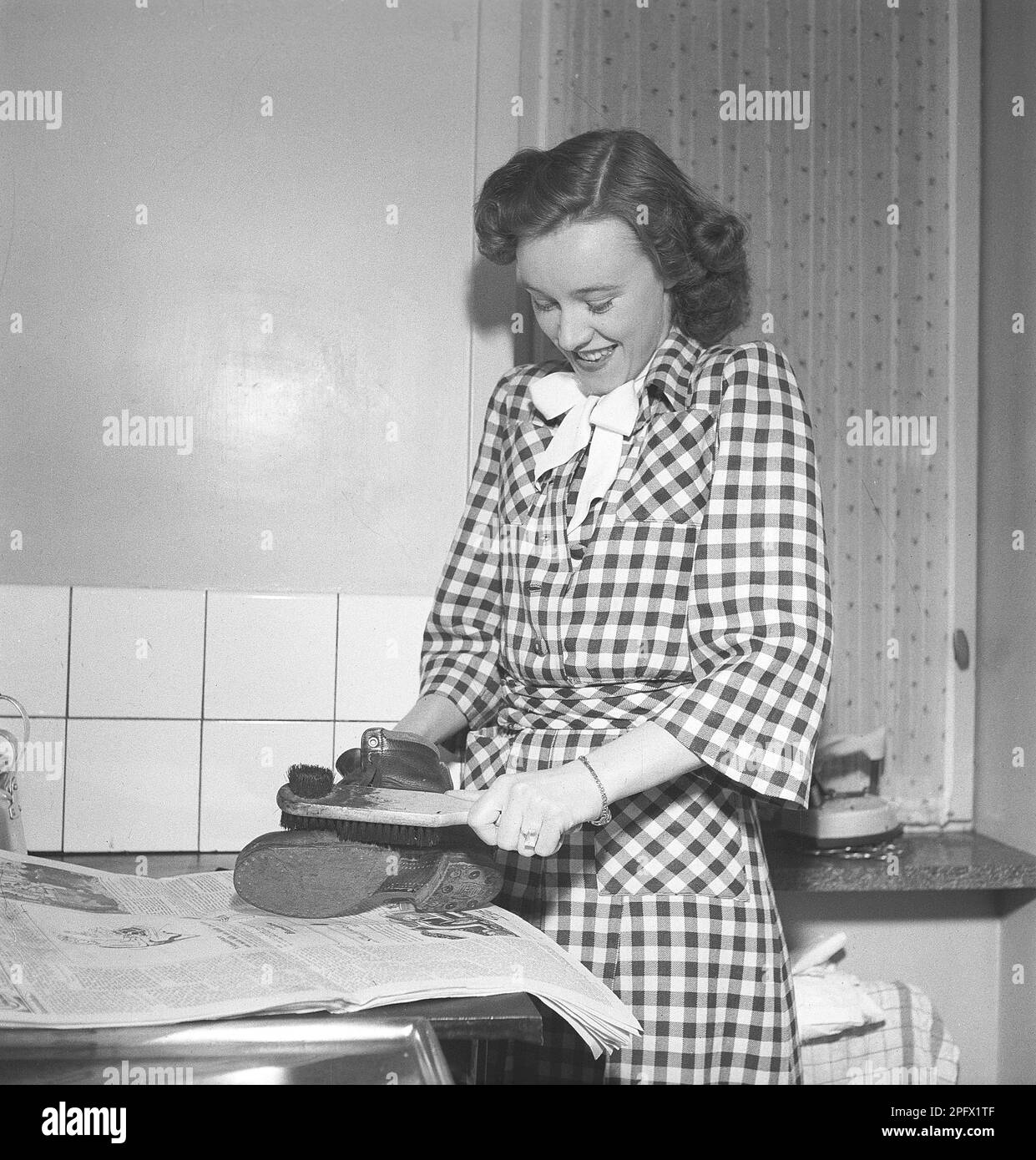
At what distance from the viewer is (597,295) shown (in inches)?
49.1

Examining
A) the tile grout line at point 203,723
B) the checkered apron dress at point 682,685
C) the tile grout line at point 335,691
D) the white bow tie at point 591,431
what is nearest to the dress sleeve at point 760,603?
the checkered apron dress at point 682,685

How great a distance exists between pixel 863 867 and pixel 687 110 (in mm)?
1157

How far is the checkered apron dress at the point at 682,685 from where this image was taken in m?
1.09

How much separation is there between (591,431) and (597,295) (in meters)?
0.15

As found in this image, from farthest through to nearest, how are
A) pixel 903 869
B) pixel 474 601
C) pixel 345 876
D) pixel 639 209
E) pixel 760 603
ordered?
pixel 903 869
pixel 474 601
pixel 639 209
pixel 760 603
pixel 345 876

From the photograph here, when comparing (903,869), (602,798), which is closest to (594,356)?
(602,798)

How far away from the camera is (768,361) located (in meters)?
1.20

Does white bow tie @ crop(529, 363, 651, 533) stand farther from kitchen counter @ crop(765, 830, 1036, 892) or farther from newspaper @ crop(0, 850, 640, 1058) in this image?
kitchen counter @ crop(765, 830, 1036, 892)

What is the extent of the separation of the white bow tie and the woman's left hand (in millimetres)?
354

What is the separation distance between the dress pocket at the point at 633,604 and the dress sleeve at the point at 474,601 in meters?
0.22

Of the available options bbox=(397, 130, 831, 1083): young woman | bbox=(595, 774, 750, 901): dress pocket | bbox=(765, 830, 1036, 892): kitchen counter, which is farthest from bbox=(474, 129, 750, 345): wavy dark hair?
bbox=(765, 830, 1036, 892): kitchen counter

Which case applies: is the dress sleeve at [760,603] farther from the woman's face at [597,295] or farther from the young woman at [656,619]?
the woman's face at [597,295]

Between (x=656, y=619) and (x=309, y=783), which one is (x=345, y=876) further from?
(x=656, y=619)
